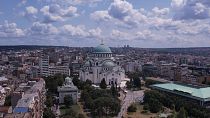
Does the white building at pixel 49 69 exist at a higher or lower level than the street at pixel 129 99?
higher

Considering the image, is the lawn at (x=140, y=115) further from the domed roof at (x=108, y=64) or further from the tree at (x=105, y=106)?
the domed roof at (x=108, y=64)

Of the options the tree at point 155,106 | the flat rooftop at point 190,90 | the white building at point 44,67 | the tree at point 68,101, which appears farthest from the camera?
the white building at point 44,67

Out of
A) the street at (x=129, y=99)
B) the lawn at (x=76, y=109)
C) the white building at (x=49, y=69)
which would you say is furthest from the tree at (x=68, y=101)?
the white building at (x=49, y=69)

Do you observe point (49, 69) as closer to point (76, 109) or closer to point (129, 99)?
point (129, 99)

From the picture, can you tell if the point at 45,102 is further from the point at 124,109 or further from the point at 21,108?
the point at 21,108

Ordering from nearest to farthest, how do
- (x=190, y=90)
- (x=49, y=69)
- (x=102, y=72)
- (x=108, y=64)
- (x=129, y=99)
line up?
(x=190, y=90) → (x=129, y=99) → (x=102, y=72) → (x=108, y=64) → (x=49, y=69)

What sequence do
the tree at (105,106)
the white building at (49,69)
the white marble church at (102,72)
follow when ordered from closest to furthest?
the tree at (105,106)
the white marble church at (102,72)
the white building at (49,69)

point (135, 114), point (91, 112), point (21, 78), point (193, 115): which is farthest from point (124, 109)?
point (21, 78)

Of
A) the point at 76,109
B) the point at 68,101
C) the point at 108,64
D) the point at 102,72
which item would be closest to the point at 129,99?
the point at 68,101

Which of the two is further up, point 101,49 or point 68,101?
point 101,49

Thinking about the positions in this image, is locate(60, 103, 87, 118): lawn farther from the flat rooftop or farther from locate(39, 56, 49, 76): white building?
locate(39, 56, 49, 76): white building

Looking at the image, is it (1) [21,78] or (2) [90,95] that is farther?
(1) [21,78]
